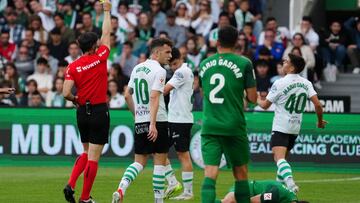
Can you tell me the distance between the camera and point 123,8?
105 feet

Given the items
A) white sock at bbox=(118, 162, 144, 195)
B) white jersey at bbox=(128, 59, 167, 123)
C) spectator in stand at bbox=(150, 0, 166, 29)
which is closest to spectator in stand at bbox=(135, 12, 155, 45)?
spectator in stand at bbox=(150, 0, 166, 29)

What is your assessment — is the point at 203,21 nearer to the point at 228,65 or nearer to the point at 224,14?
the point at 224,14

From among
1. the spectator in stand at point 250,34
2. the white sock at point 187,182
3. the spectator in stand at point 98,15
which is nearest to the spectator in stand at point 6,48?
the spectator in stand at point 98,15

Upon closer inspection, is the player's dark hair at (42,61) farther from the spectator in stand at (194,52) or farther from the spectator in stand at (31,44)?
the spectator in stand at (194,52)

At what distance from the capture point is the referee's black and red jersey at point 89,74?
17.4 meters

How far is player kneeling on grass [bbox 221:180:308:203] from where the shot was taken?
15.7 m

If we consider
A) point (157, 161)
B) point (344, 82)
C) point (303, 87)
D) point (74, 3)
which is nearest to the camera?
point (157, 161)

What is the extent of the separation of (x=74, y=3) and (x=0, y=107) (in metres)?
6.94

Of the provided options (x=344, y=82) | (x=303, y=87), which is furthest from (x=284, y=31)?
(x=303, y=87)

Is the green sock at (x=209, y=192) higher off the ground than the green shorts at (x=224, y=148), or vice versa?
the green shorts at (x=224, y=148)

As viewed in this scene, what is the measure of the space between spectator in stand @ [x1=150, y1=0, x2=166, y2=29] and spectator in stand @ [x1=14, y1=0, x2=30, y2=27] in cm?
353

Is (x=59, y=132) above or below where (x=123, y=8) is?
below

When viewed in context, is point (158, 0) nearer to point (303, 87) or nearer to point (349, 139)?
point (349, 139)

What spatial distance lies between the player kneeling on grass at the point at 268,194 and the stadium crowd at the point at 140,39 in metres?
12.8
